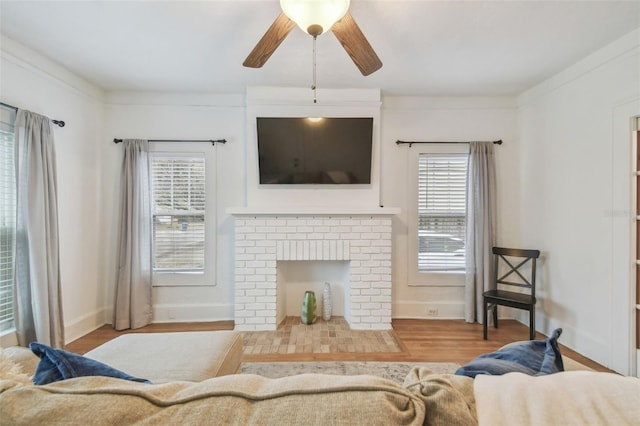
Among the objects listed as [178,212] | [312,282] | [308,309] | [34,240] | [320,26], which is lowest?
[308,309]

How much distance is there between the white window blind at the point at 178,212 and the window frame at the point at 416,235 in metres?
2.46

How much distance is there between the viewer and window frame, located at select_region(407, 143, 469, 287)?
3389 mm

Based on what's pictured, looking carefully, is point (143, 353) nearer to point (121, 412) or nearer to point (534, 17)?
point (121, 412)

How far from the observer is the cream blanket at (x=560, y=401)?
0.53m

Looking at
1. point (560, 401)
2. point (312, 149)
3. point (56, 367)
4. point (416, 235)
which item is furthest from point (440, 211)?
point (56, 367)

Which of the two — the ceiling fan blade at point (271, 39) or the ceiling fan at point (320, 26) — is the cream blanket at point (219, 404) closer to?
the ceiling fan at point (320, 26)

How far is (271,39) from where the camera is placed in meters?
1.75

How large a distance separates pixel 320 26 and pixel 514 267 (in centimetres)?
312

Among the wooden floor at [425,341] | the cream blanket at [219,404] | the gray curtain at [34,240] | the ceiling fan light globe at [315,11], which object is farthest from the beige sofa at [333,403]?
the gray curtain at [34,240]

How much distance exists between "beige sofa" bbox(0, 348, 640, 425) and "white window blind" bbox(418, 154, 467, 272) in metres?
2.88

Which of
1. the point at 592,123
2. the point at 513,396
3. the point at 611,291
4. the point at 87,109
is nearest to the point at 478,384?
the point at 513,396

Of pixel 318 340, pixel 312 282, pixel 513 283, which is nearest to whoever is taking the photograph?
pixel 318 340

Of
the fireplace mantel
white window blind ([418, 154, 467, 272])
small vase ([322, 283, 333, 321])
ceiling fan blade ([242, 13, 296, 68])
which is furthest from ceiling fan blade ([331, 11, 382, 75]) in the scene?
small vase ([322, 283, 333, 321])

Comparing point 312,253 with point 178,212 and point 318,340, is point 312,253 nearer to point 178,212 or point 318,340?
point 318,340
